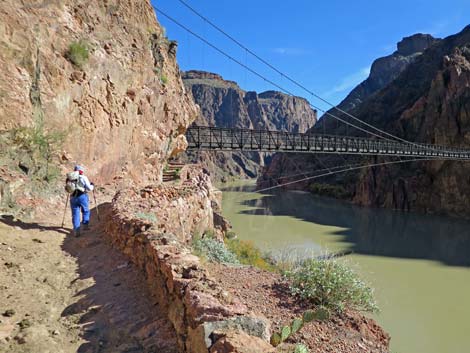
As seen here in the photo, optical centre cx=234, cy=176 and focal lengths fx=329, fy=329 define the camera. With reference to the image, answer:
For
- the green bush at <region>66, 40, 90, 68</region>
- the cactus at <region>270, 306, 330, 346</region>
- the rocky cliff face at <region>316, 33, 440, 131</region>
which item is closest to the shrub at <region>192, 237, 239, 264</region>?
the cactus at <region>270, 306, 330, 346</region>

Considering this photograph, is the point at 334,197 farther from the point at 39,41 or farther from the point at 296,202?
the point at 39,41

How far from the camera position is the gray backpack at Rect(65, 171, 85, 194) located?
4978 millimetres

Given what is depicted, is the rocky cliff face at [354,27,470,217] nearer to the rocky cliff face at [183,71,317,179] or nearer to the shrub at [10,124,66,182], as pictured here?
the shrub at [10,124,66,182]

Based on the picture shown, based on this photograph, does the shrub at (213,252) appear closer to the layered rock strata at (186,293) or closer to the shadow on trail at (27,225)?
the layered rock strata at (186,293)

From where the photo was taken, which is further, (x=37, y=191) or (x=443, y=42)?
(x=443, y=42)

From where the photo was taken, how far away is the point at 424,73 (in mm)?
55875

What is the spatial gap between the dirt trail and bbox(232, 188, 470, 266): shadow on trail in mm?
16492

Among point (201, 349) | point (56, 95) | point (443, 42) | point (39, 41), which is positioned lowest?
point (201, 349)

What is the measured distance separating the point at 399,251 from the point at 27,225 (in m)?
Result: 18.4

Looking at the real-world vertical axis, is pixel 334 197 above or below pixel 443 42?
below

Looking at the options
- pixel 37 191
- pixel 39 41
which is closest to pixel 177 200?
pixel 37 191

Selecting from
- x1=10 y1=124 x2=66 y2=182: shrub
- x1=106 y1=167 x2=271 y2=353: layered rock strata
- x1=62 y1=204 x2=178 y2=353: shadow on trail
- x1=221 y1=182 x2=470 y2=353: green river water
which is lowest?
x1=221 y1=182 x2=470 y2=353: green river water

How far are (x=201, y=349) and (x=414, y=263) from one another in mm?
16825

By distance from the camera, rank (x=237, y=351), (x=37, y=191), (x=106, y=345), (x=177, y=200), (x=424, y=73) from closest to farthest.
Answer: (x=237, y=351) → (x=106, y=345) → (x=37, y=191) → (x=177, y=200) → (x=424, y=73)
